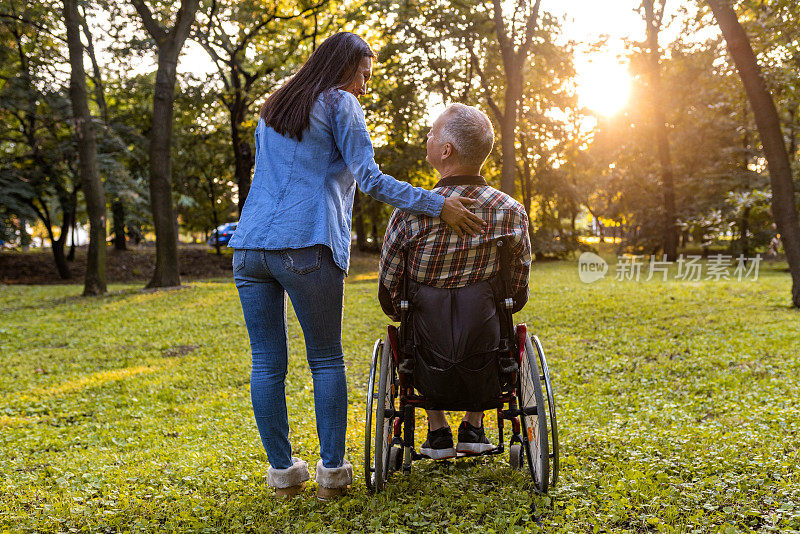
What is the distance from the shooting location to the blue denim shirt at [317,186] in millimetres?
2760

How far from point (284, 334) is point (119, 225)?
23.5 m

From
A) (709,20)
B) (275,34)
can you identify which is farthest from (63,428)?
(275,34)

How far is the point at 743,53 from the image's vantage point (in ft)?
31.4

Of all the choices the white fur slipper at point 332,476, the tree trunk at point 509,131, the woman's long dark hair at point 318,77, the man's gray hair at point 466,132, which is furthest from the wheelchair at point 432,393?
the tree trunk at point 509,131

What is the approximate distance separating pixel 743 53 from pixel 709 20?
1.24 m

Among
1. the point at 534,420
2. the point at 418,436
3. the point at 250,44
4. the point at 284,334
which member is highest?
the point at 250,44

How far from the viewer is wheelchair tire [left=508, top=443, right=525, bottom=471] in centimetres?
334

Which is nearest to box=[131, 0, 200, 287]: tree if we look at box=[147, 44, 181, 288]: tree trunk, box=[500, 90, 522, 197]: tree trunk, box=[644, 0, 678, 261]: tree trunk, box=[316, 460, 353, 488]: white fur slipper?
box=[147, 44, 181, 288]: tree trunk

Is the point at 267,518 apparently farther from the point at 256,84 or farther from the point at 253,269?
the point at 256,84

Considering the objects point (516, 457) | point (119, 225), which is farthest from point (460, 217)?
point (119, 225)

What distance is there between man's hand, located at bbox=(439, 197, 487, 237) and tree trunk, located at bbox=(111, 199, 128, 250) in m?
21.2

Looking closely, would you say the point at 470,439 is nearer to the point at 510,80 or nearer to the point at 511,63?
the point at 510,80

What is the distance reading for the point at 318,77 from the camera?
2.89 meters

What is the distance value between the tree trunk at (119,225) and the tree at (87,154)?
7.71 m
